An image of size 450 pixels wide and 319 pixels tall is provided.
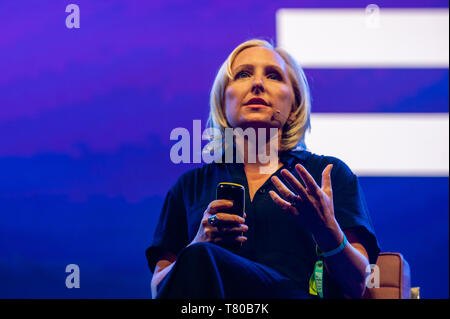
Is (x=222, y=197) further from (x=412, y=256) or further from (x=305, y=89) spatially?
(x=412, y=256)

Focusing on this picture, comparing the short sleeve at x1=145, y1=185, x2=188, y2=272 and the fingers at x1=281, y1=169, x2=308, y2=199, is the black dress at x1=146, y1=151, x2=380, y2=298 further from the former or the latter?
the fingers at x1=281, y1=169, x2=308, y2=199

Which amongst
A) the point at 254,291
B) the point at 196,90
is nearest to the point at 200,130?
the point at 196,90

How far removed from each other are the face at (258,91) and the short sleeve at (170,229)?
0.93 feet

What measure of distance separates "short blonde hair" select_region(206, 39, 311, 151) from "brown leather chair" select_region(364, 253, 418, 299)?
43 cm

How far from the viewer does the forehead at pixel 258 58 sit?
1.39m

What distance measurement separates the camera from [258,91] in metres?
1.35

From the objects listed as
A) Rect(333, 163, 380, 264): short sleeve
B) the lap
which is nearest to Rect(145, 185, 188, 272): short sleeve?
the lap

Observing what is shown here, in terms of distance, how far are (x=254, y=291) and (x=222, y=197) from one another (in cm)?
22

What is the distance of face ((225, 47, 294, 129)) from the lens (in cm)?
134

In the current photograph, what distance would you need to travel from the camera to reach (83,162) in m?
1.53

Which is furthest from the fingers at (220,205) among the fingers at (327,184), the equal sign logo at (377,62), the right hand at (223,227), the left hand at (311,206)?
the equal sign logo at (377,62)

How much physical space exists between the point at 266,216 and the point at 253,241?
0.07 metres

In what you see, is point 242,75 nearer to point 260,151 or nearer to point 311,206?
point 260,151

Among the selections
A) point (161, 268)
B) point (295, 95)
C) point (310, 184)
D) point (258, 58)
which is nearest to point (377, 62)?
point (295, 95)
